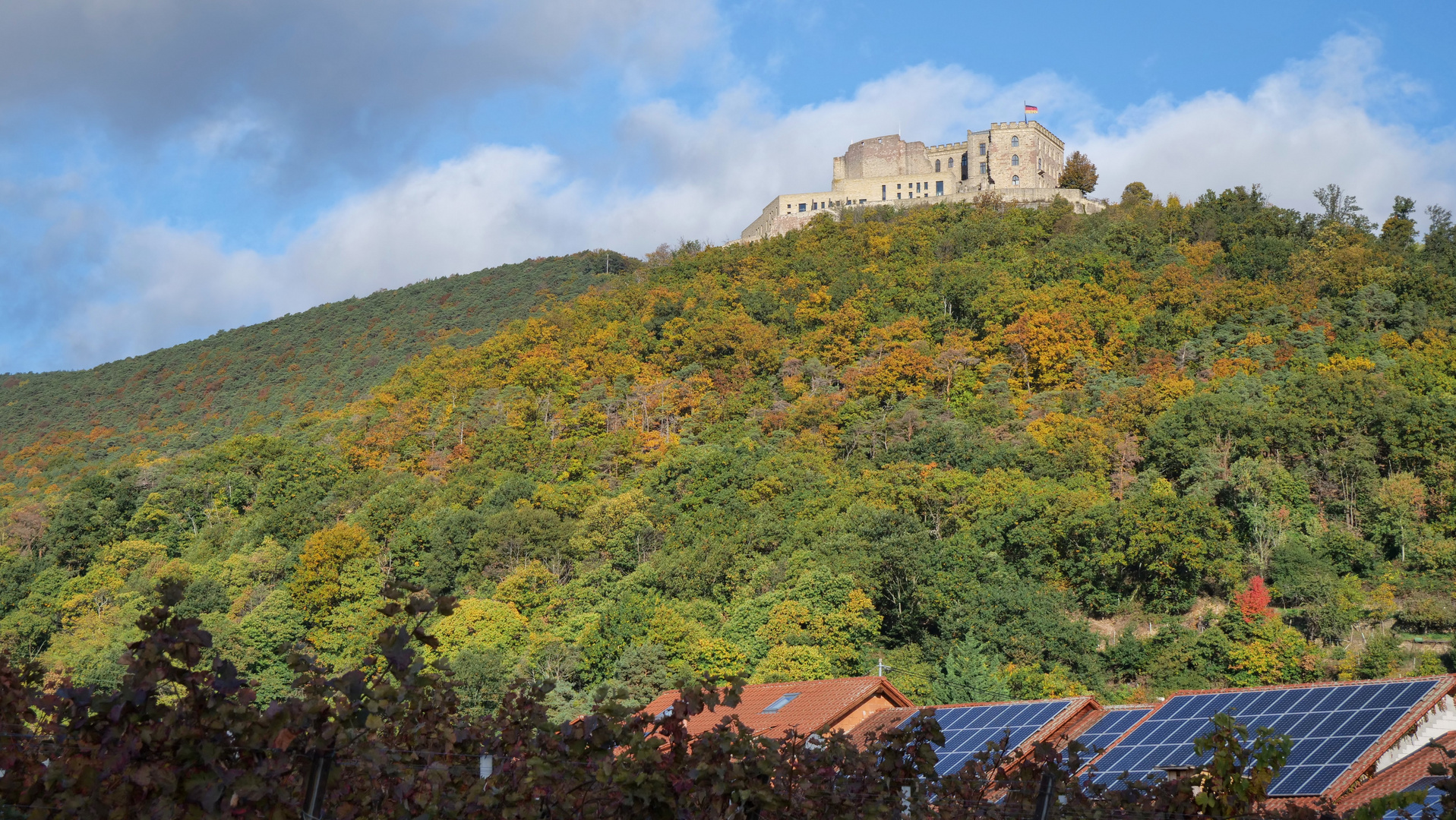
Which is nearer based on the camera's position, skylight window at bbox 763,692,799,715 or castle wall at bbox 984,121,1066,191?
skylight window at bbox 763,692,799,715

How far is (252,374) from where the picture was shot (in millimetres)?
119938

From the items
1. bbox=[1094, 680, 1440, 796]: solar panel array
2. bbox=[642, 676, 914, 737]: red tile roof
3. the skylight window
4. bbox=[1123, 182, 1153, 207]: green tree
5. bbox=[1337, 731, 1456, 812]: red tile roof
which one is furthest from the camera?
bbox=[1123, 182, 1153, 207]: green tree

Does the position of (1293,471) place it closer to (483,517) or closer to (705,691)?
(483,517)

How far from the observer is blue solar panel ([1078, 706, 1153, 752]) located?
2289 centimetres

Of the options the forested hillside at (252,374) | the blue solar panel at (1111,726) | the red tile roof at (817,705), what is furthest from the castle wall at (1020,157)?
the blue solar panel at (1111,726)

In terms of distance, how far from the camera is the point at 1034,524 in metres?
49.0

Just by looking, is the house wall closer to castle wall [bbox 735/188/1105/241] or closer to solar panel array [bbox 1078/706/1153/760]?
solar panel array [bbox 1078/706/1153/760]

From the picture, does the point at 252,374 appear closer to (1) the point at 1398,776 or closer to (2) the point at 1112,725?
(2) the point at 1112,725

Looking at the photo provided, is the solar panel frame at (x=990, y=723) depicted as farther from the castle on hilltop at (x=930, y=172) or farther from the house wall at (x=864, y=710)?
the castle on hilltop at (x=930, y=172)

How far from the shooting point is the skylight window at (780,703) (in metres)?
26.7

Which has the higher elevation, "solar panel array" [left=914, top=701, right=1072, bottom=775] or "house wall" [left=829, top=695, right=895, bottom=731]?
"solar panel array" [left=914, top=701, right=1072, bottom=775]

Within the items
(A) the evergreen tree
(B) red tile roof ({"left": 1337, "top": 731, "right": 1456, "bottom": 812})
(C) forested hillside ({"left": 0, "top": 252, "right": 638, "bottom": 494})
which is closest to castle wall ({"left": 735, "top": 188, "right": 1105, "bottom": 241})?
(C) forested hillside ({"left": 0, "top": 252, "right": 638, "bottom": 494})

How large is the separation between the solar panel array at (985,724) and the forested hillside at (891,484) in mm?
16718

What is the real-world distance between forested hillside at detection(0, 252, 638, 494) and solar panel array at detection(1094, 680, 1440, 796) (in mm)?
83707
